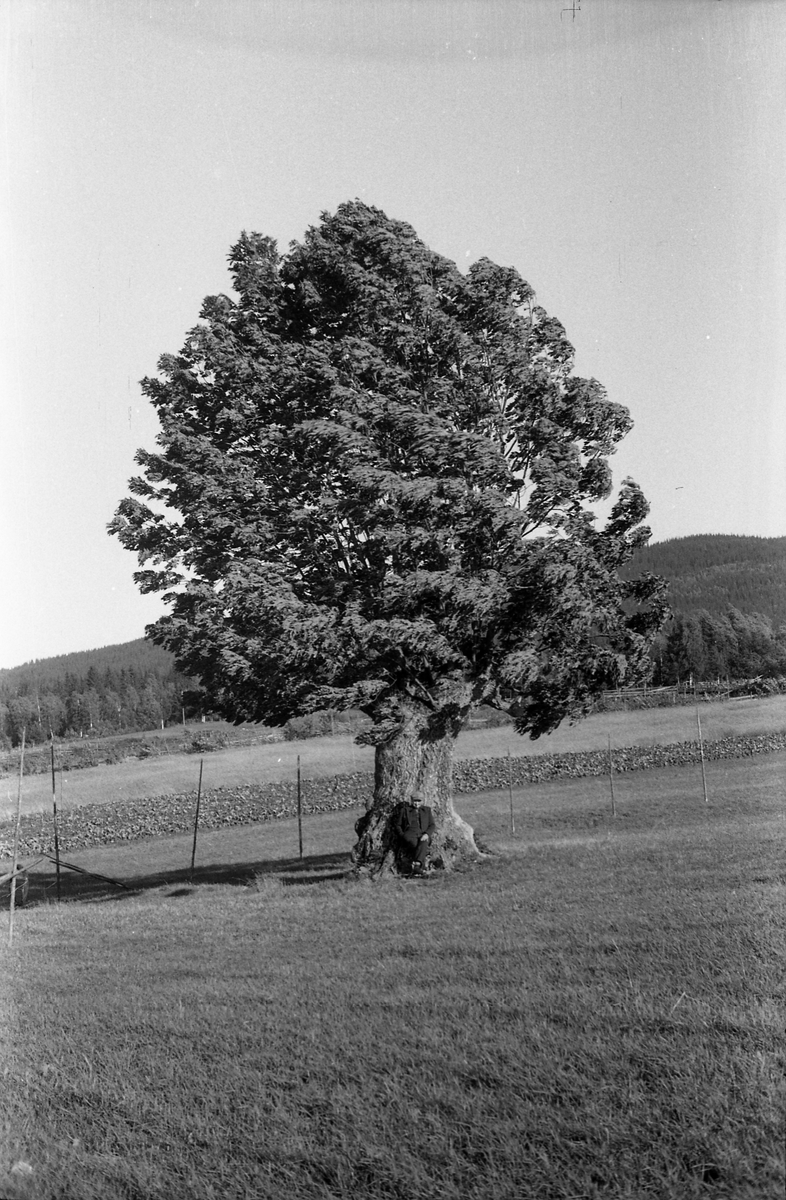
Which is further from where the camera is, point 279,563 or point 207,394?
point 207,394

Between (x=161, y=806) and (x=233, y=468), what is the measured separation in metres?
30.6

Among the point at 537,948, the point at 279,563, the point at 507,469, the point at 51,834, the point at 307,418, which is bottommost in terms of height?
the point at 51,834

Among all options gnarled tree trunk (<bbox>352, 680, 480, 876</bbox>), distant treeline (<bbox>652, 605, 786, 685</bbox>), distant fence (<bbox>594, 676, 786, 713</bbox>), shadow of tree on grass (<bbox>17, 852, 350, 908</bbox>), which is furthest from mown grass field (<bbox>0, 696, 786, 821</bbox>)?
gnarled tree trunk (<bbox>352, 680, 480, 876</bbox>)

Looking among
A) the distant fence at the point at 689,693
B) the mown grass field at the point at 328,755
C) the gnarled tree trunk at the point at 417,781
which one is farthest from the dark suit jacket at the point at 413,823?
the distant fence at the point at 689,693

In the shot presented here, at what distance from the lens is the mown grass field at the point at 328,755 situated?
172ft

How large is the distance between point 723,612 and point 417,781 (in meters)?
94.9

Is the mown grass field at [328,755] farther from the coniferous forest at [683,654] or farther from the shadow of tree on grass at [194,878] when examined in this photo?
the shadow of tree on grass at [194,878]

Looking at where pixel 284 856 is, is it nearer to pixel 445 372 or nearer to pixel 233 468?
pixel 233 468

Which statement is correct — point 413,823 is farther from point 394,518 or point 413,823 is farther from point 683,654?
point 683,654

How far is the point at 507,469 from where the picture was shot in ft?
57.9

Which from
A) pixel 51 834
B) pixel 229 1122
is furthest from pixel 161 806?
pixel 229 1122

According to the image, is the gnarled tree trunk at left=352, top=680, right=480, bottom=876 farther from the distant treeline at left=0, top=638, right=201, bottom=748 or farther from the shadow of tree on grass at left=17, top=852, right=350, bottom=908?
the distant treeline at left=0, top=638, right=201, bottom=748

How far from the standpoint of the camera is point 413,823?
706 inches

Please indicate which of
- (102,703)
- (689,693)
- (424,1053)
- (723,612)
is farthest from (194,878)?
(102,703)
